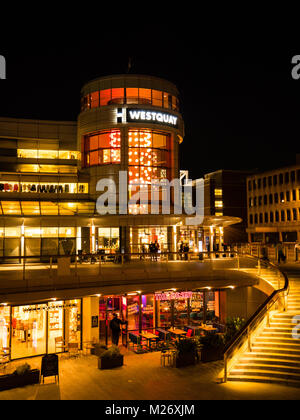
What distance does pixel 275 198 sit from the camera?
7431cm

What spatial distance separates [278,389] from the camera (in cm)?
1223

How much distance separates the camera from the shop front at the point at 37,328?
17.9 meters

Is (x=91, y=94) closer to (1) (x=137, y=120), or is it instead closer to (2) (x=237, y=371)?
(1) (x=137, y=120)

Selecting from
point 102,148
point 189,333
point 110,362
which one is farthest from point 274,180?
point 110,362

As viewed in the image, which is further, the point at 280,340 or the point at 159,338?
the point at 159,338

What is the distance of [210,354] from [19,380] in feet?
26.0

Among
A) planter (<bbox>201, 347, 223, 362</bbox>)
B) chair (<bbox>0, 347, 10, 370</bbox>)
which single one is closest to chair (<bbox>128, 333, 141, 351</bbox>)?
planter (<bbox>201, 347, 223, 362</bbox>)

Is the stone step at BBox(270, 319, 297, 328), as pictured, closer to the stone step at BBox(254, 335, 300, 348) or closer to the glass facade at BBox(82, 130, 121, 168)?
the stone step at BBox(254, 335, 300, 348)

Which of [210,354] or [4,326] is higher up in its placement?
[4,326]

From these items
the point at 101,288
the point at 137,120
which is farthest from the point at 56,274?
the point at 137,120

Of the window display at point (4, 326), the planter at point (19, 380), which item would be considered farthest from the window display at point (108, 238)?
the planter at point (19, 380)

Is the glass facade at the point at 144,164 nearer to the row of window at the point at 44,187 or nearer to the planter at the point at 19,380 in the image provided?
the row of window at the point at 44,187

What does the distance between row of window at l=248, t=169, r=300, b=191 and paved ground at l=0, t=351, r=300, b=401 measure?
58449 millimetres

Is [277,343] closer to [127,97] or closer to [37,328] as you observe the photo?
[37,328]
